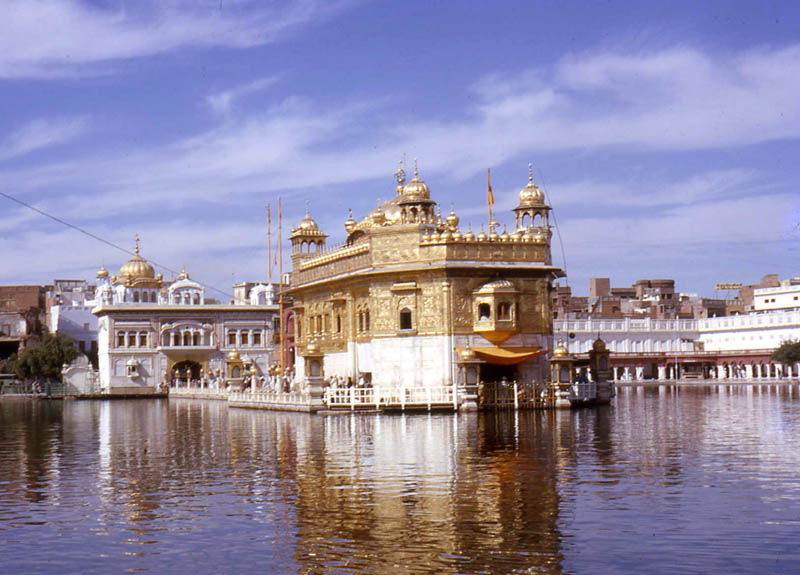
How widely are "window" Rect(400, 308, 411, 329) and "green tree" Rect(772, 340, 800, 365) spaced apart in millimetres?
48389

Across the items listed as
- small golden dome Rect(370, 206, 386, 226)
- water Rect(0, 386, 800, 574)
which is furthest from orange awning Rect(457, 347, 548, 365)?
water Rect(0, 386, 800, 574)

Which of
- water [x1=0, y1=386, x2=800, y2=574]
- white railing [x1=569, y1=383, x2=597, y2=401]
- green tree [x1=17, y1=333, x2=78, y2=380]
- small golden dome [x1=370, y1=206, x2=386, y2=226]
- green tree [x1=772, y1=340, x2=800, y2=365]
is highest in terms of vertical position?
small golden dome [x1=370, y1=206, x2=386, y2=226]

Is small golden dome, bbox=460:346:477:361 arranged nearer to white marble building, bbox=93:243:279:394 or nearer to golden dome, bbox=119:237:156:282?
white marble building, bbox=93:243:279:394

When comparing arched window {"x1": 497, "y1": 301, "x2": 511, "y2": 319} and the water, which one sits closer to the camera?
the water

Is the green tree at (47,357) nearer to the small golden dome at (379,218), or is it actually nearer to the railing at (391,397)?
the small golden dome at (379,218)

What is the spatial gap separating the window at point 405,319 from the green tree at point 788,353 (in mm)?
48389

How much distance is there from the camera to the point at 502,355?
37.6 m

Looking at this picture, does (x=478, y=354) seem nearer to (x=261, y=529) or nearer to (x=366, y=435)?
(x=366, y=435)

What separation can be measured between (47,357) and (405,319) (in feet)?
143

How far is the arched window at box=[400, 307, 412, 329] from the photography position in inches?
1537

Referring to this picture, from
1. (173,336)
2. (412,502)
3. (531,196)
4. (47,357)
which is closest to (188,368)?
(173,336)

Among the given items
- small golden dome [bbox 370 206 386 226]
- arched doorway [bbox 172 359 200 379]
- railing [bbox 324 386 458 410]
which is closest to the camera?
railing [bbox 324 386 458 410]

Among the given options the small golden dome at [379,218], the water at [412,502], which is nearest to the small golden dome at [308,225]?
the small golden dome at [379,218]

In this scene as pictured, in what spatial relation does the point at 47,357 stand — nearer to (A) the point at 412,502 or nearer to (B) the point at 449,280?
(B) the point at 449,280
